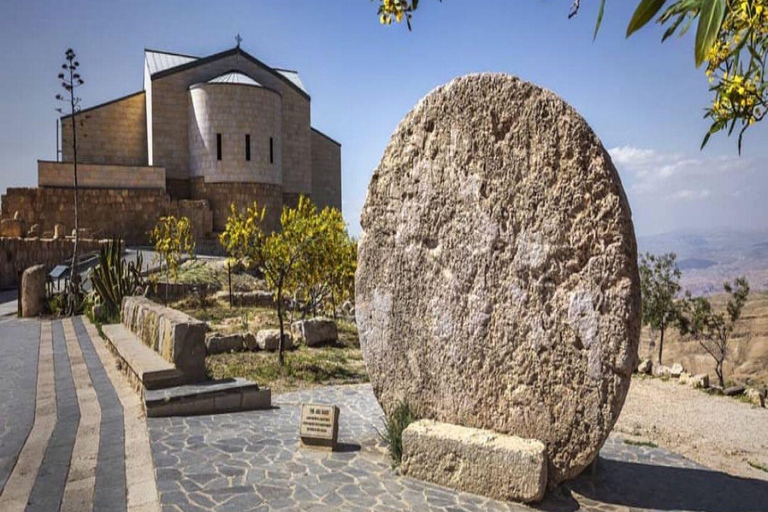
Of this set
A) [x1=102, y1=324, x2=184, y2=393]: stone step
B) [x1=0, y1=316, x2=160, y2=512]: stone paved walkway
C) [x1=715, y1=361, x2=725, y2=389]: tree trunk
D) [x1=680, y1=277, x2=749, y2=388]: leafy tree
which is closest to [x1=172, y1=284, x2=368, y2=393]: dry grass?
[x1=102, y1=324, x2=184, y2=393]: stone step

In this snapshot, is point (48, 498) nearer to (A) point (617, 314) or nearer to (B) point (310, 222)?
(A) point (617, 314)

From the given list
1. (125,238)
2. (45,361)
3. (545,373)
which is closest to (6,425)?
(45,361)

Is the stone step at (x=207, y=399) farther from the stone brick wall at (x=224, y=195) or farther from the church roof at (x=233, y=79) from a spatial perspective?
the church roof at (x=233, y=79)

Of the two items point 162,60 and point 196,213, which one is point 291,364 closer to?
point 196,213

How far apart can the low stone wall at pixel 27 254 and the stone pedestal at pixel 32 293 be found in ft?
22.2

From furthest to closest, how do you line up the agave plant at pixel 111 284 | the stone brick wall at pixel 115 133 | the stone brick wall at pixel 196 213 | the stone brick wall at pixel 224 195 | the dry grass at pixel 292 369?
the stone brick wall at pixel 115 133
the stone brick wall at pixel 224 195
the stone brick wall at pixel 196 213
the agave plant at pixel 111 284
the dry grass at pixel 292 369

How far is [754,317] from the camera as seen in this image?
38625mm

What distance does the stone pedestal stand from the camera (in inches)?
599

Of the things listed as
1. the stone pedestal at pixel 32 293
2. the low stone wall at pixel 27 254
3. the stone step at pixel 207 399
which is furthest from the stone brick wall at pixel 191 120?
the stone step at pixel 207 399

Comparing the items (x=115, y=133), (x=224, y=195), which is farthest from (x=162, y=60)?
(x=224, y=195)

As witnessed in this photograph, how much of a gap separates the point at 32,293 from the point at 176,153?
19.5 meters

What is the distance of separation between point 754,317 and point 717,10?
4403 centimetres

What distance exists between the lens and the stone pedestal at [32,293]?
599 inches

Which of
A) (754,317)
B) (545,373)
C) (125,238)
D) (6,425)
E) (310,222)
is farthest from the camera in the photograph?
(754,317)
